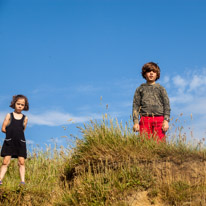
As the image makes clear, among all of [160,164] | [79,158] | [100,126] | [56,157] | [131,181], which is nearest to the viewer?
[131,181]

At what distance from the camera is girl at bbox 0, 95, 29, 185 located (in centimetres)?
664

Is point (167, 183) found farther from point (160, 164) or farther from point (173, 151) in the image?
point (173, 151)

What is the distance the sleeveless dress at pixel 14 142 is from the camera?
664cm

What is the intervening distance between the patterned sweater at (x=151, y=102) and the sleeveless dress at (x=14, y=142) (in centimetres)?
264

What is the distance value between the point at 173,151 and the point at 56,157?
4.29m

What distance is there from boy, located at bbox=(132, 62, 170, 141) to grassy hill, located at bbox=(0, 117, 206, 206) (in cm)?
52

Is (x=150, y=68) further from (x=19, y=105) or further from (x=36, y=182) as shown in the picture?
(x=36, y=182)

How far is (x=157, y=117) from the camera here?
7062 millimetres

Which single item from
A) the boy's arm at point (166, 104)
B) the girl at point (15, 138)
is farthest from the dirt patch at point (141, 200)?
the girl at point (15, 138)

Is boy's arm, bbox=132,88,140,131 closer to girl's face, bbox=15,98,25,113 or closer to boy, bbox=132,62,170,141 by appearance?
boy, bbox=132,62,170,141

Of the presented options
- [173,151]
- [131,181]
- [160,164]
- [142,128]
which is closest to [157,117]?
[142,128]

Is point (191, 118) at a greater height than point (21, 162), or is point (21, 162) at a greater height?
point (191, 118)

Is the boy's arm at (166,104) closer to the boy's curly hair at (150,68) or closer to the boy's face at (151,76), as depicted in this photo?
the boy's face at (151,76)

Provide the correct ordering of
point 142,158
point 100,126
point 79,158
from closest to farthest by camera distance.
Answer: point 142,158 < point 79,158 < point 100,126
